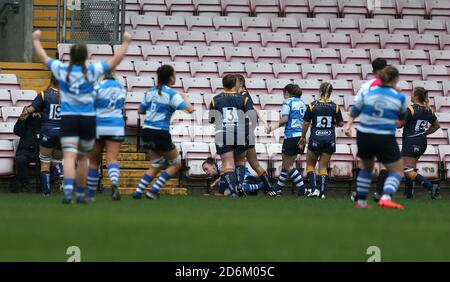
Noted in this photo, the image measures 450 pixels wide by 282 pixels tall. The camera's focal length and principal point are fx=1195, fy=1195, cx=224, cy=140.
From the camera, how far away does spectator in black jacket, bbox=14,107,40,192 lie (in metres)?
21.2

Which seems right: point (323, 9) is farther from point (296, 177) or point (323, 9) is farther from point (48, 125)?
point (48, 125)

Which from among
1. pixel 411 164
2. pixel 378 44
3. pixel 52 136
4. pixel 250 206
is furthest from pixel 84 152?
pixel 378 44

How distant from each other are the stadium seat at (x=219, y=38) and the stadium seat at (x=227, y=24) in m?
0.57

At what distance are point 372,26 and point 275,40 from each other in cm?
254

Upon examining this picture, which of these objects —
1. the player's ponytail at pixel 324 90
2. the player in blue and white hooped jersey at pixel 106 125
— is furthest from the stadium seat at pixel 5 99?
the player in blue and white hooped jersey at pixel 106 125

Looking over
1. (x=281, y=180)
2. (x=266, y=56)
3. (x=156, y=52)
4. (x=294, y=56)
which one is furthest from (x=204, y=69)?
(x=281, y=180)

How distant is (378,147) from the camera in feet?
49.6

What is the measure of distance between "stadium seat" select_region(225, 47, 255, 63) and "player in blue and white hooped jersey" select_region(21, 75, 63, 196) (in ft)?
19.5

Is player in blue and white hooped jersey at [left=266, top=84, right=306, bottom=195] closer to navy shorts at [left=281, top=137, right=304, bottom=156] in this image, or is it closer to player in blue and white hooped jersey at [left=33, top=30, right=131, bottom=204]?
navy shorts at [left=281, top=137, right=304, bottom=156]

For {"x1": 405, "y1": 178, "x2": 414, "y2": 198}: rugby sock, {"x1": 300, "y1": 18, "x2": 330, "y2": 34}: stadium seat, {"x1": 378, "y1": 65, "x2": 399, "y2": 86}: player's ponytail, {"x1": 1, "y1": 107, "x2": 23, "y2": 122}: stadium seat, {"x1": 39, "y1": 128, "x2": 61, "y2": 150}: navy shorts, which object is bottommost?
{"x1": 405, "y1": 178, "x2": 414, "y2": 198}: rugby sock

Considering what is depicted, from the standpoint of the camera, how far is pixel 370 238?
1091 cm

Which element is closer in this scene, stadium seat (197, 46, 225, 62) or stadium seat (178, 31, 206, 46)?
stadium seat (197, 46, 225, 62)

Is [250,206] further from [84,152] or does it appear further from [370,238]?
[370,238]

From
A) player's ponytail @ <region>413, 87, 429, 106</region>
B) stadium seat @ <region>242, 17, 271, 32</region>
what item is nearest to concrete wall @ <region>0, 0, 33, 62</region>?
stadium seat @ <region>242, 17, 271, 32</region>
